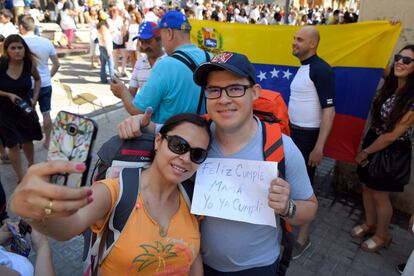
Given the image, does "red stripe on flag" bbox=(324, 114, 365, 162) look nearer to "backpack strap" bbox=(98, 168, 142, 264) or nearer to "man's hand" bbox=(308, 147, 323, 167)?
"man's hand" bbox=(308, 147, 323, 167)

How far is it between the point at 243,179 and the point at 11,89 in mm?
3724

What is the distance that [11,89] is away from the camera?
4.00 meters

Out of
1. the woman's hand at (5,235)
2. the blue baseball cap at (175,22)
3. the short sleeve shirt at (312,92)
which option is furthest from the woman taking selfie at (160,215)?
the short sleeve shirt at (312,92)

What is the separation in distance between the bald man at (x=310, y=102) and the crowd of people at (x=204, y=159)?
0.01 metres

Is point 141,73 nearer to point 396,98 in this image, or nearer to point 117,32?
point 396,98

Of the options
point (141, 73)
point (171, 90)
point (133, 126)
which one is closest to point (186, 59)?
point (171, 90)

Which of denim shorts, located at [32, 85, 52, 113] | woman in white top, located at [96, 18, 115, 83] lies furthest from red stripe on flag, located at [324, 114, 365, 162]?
woman in white top, located at [96, 18, 115, 83]

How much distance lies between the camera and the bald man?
2.99m

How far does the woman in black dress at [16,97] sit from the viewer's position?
3943mm

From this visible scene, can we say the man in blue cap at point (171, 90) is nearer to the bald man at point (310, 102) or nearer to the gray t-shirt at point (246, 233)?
the gray t-shirt at point (246, 233)

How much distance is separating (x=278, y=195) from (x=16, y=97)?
3.79m

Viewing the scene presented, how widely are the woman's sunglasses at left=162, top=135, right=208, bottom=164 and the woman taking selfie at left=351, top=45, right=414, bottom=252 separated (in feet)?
7.11

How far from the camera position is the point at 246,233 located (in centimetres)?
159

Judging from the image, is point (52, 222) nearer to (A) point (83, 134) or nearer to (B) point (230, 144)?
(A) point (83, 134)
